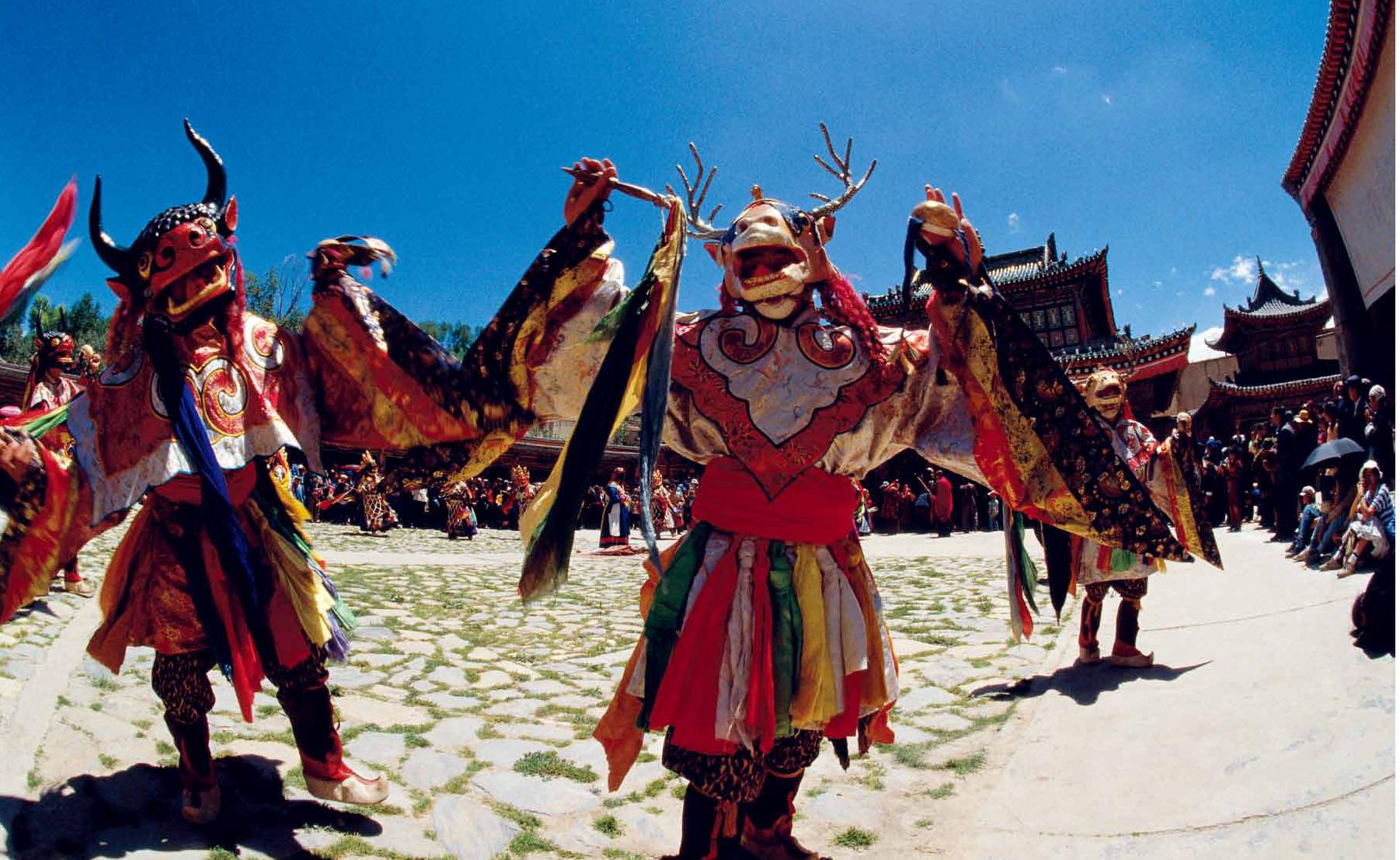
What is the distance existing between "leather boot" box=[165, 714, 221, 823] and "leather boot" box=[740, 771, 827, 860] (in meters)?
1.79

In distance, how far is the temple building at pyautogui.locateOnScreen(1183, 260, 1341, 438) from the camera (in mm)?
29859

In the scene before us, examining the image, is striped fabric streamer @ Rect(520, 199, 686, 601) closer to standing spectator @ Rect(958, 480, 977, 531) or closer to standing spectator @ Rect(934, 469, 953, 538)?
standing spectator @ Rect(934, 469, 953, 538)

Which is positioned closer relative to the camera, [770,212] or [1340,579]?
[770,212]

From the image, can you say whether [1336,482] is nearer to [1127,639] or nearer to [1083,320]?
[1127,639]

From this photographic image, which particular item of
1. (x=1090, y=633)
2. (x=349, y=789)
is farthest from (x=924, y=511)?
(x=349, y=789)

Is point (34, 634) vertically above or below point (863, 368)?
below

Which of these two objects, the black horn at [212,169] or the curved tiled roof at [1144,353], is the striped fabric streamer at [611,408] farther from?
the curved tiled roof at [1144,353]

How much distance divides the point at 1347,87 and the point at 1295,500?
7.73m

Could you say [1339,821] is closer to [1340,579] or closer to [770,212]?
[770,212]

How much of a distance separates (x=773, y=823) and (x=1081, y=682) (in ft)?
9.36

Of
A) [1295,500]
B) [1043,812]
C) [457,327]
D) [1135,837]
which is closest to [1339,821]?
[1135,837]

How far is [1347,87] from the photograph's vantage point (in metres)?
13.5

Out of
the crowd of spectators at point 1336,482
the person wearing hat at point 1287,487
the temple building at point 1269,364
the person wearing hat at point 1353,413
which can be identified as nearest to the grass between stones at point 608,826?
the crowd of spectators at point 1336,482

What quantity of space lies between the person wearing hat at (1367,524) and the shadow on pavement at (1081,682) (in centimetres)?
240
